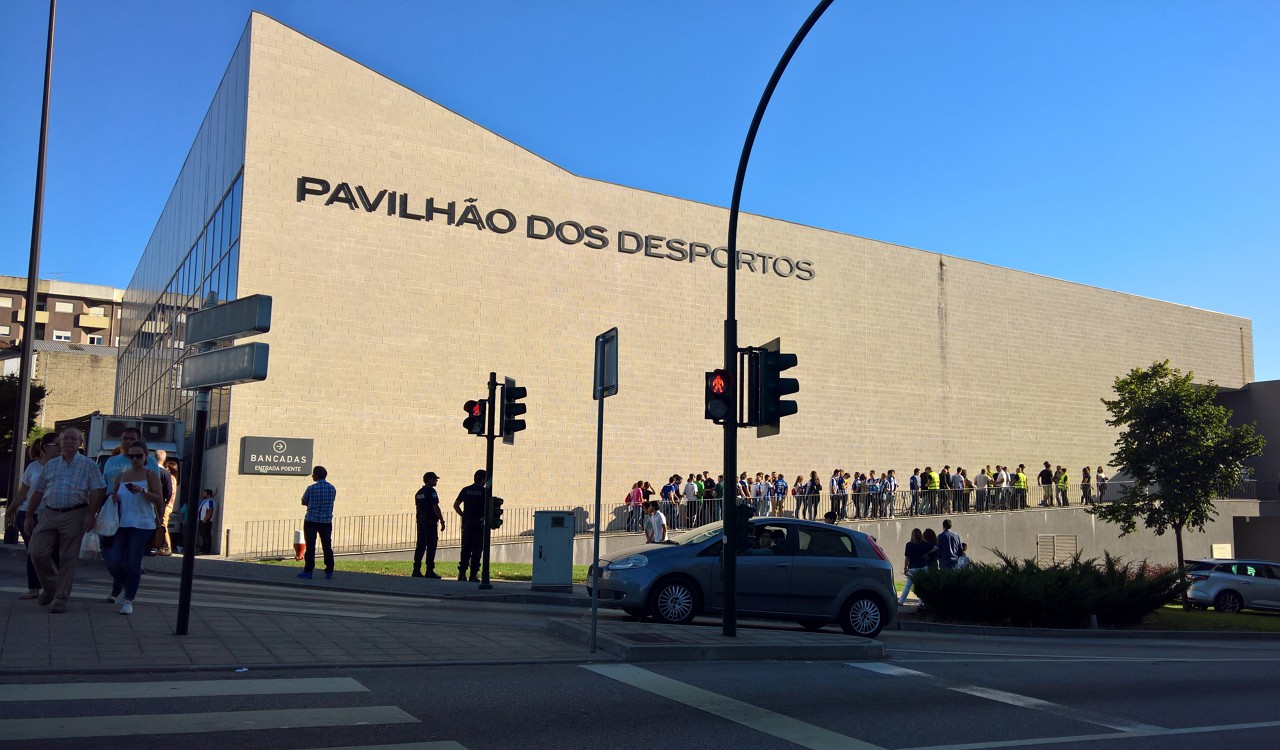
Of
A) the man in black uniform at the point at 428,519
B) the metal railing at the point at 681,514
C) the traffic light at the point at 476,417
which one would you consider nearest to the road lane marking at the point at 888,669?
the traffic light at the point at 476,417

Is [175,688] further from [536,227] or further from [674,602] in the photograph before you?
[536,227]

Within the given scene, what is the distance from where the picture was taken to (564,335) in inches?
1271

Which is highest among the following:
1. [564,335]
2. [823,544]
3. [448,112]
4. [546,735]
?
[448,112]

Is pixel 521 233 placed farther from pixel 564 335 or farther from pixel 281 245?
pixel 281 245

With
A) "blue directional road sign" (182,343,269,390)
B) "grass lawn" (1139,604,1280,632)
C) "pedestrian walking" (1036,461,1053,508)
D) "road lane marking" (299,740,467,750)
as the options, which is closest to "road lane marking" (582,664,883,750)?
"road lane marking" (299,740,467,750)

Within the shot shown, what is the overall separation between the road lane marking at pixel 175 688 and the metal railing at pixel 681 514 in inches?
577

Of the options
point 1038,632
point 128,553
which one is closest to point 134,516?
point 128,553

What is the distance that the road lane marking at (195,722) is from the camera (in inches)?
223

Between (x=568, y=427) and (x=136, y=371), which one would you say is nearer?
(x=568, y=427)

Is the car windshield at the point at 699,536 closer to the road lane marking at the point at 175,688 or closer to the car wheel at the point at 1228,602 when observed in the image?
the road lane marking at the point at 175,688

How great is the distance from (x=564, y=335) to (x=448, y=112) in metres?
7.38

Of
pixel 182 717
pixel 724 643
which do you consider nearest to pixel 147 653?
pixel 182 717

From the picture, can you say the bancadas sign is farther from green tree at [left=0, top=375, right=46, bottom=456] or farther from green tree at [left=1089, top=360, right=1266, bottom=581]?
green tree at [left=0, top=375, right=46, bottom=456]

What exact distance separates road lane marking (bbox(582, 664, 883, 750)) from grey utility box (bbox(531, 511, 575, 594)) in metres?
8.46
